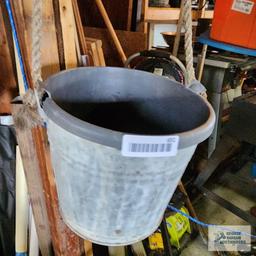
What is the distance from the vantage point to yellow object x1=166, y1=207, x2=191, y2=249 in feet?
4.79

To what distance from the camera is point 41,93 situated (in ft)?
1.64

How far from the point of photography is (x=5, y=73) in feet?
3.05

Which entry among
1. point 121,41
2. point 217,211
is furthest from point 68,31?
point 217,211

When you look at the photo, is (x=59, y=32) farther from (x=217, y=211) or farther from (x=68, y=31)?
(x=217, y=211)

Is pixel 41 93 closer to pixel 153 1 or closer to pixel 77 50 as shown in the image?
pixel 77 50

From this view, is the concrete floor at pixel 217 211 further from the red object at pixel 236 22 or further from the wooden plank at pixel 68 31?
the wooden plank at pixel 68 31

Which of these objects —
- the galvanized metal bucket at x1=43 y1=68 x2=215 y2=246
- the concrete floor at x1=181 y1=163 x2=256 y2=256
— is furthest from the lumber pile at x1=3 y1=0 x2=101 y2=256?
the concrete floor at x1=181 y1=163 x2=256 y2=256

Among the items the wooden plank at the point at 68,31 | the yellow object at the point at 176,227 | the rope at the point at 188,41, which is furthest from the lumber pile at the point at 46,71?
the yellow object at the point at 176,227

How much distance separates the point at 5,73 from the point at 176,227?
1.15 metres

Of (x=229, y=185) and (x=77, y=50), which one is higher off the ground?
(x=77, y=50)

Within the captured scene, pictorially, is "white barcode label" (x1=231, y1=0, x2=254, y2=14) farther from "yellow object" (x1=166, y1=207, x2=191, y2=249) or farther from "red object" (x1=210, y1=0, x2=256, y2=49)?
"yellow object" (x1=166, y1=207, x2=191, y2=249)

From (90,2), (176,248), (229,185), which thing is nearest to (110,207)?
(176,248)

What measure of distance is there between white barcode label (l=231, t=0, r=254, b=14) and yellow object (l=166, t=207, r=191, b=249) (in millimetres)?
1100

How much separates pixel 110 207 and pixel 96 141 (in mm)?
163
